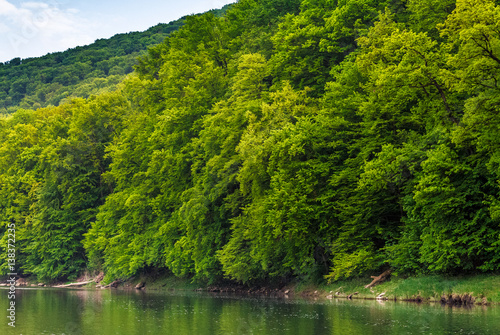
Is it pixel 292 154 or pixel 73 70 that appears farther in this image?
pixel 73 70

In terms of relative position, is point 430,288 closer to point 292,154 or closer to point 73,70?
point 292,154

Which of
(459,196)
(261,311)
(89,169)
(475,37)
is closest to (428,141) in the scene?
(459,196)

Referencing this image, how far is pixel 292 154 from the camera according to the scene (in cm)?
3853

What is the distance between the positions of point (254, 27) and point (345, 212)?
25571mm

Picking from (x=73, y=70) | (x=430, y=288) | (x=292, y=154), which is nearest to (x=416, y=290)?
(x=430, y=288)

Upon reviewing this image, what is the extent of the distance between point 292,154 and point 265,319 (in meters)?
14.0

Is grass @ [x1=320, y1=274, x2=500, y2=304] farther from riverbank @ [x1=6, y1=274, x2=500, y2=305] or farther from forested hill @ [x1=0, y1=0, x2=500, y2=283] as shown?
forested hill @ [x1=0, y1=0, x2=500, y2=283]

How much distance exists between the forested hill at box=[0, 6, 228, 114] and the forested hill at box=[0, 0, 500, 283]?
203 ft

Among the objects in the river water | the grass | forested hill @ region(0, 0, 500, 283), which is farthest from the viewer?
forested hill @ region(0, 0, 500, 283)

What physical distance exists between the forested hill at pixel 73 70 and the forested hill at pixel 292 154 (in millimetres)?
61937

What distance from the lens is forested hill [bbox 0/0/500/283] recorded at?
31.0 meters

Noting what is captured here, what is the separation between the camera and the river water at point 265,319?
22.1 metres

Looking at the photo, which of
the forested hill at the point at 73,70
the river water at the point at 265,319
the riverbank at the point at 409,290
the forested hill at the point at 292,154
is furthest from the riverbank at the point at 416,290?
the forested hill at the point at 73,70

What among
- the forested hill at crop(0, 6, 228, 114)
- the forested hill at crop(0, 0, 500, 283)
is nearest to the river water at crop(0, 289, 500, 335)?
the forested hill at crop(0, 0, 500, 283)
